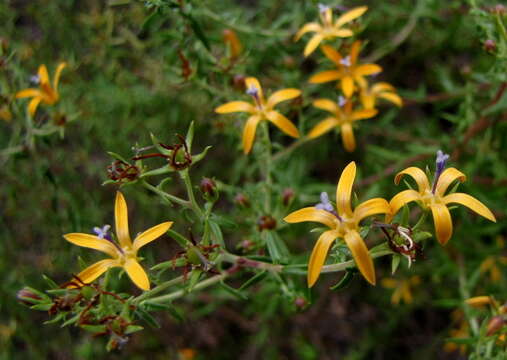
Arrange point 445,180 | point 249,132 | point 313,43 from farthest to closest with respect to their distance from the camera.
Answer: point 313,43
point 249,132
point 445,180

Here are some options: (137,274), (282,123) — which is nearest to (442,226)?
(282,123)

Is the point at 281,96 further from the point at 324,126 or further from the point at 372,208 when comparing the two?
the point at 372,208

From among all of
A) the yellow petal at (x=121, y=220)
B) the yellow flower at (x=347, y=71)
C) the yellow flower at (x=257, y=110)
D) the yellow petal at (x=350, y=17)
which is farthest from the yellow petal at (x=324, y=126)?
the yellow petal at (x=121, y=220)

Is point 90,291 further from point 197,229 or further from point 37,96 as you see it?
point 197,229

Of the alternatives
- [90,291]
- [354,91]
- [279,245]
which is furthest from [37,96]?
[354,91]

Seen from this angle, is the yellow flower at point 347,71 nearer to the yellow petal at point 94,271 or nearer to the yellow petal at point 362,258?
the yellow petal at point 362,258

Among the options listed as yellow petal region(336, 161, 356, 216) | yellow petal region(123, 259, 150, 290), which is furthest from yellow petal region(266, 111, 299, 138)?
yellow petal region(123, 259, 150, 290)
